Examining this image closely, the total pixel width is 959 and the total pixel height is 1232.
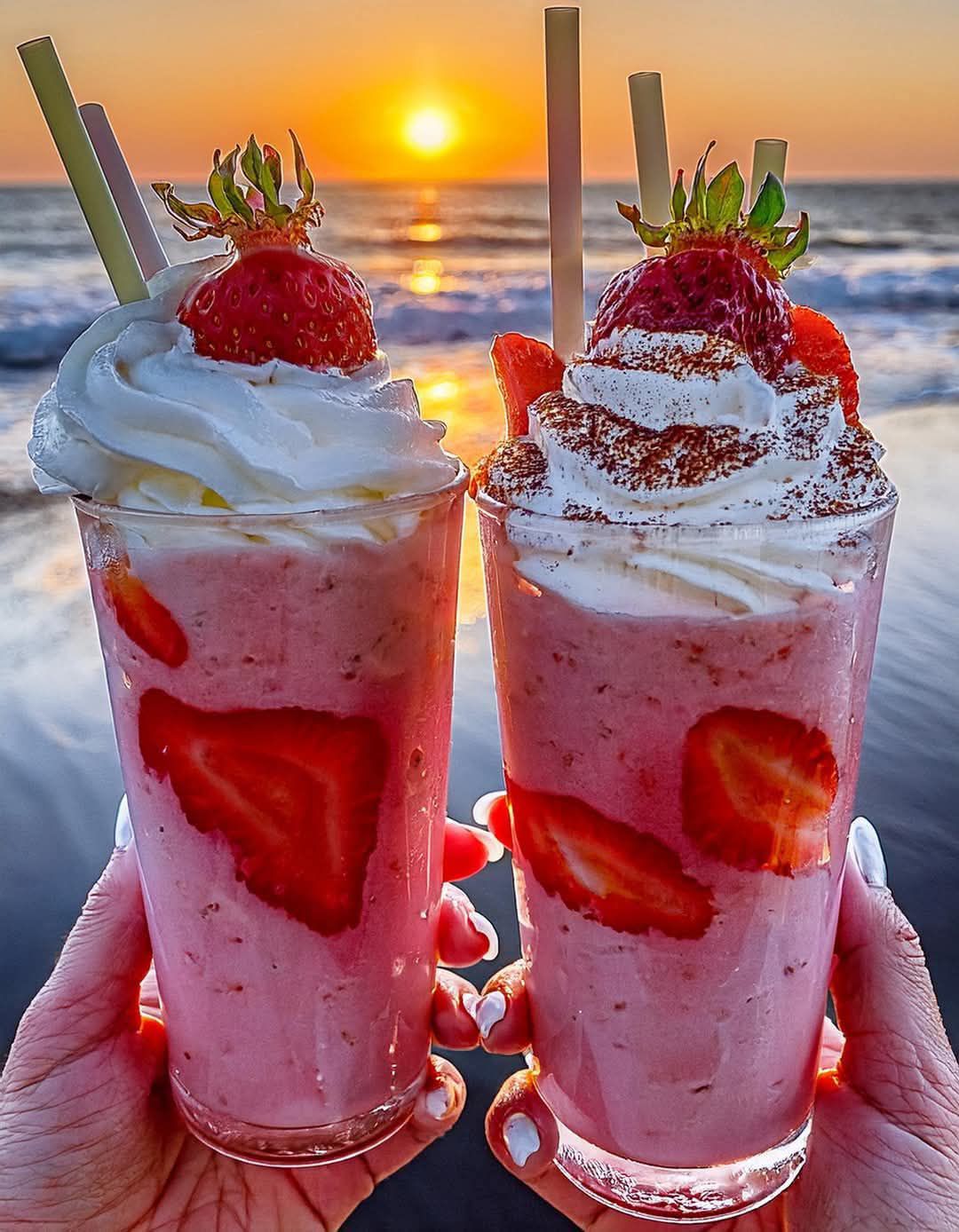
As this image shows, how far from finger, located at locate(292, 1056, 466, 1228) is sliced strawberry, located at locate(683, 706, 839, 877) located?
45cm

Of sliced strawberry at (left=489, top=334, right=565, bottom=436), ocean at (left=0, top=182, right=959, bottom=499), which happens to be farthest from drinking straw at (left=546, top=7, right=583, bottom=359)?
ocean at (left=0, top=182, right=959, bottom=499)

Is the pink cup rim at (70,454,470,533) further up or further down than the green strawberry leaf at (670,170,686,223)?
further down

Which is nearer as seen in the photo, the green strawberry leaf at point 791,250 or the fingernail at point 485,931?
the green strawberry leaf at point 791,250

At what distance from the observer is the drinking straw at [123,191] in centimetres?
109

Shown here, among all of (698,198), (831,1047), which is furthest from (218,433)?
(831,1047)

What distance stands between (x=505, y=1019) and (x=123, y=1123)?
40 centimetres

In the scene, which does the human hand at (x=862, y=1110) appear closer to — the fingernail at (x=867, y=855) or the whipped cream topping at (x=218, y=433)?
the fingernail at (x=867, y=855)

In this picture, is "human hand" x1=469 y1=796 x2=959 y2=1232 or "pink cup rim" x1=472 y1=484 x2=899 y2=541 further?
"human hand" x1=469 y1=796 x2=959 y2=1232

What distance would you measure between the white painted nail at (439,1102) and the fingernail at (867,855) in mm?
499

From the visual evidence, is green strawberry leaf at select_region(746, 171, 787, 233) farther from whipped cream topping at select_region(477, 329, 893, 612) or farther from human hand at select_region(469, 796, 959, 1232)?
human hand at select_region(469, 796, 959, 1232)

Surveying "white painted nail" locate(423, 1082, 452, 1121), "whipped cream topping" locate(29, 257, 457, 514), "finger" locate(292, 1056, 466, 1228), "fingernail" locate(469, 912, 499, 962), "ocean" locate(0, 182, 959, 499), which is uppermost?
"whipped cream topping" locate(29, 257, 457, 514)

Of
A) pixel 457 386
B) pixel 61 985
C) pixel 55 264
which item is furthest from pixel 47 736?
pixel 55 264

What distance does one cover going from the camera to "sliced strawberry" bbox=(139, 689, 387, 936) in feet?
3.19

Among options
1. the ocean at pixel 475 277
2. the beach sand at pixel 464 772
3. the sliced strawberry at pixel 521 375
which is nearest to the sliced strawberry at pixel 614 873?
the sliced strawberry at pixel 521 375
